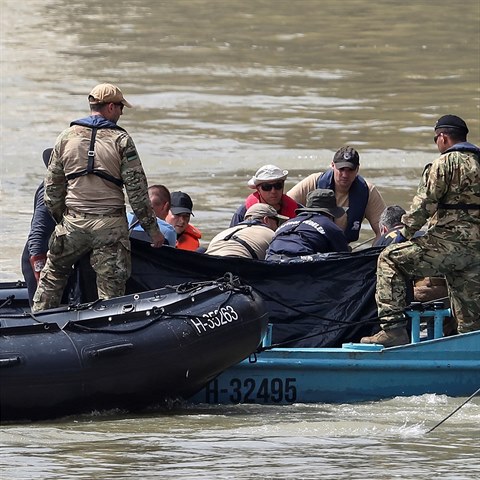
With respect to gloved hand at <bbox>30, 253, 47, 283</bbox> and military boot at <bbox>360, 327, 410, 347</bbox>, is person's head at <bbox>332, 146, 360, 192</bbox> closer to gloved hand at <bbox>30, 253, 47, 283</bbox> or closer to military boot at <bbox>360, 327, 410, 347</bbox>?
military boot at <bbox>360, 327, 410, 347</bbox>

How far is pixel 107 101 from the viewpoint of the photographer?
368 inches

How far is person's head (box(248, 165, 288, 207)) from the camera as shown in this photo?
11.0 m

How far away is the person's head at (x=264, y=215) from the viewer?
10430 mm

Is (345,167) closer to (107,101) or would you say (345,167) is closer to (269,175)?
(269,175)

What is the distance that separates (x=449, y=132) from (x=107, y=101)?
2.00 m

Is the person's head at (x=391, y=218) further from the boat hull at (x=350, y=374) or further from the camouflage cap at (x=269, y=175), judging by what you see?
the camouflage cap at (x=269, y=175)

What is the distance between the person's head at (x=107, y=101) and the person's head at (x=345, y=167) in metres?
2.21

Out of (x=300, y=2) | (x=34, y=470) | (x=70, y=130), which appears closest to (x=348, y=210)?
(x=70, y=130)

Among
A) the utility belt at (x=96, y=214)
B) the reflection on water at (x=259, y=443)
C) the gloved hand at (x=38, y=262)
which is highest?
the utility belt at (x=96, y=214)

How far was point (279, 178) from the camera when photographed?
11008mm

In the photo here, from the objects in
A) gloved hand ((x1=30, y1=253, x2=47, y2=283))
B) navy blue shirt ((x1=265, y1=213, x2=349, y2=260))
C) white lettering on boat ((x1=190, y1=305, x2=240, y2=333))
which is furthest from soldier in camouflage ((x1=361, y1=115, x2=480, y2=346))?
gloved hand ((x1=30, y1=253, x2=47, y2=283))

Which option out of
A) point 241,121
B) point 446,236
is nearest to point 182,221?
point 446,236

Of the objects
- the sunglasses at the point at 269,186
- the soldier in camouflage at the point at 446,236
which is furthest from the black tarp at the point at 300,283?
the sunglasses at the point at 269,186

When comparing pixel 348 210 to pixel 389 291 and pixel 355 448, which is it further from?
pixel 355 448
